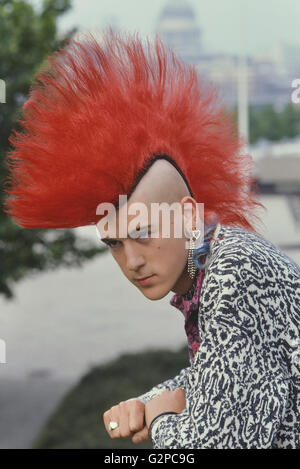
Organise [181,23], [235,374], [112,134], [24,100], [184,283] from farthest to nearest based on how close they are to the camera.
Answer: [181,23], [24,100], [184,283], [112,134], [235,374]

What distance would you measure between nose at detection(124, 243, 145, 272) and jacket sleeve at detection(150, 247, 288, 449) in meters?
0.21

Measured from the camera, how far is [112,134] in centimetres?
160

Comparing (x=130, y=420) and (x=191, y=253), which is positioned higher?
(x=191, y=253)

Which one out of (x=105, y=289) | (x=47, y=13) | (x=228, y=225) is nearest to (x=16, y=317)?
(x=105, y=289)

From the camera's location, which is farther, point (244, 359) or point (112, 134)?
point (112, 134)

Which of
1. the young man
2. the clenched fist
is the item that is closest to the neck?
the young man

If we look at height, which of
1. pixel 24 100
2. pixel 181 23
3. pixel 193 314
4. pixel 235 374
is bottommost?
pixel 235 374

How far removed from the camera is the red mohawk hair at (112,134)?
161cm

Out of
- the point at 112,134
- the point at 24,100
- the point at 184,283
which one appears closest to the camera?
the point at 112,134

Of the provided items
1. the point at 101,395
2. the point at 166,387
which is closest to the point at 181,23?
the point at 101,395

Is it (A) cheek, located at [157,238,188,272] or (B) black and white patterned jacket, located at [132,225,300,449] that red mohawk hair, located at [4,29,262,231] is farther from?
(B) black and white patterned jacket, located at [132,225,300,449]

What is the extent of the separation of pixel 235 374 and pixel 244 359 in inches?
1.4

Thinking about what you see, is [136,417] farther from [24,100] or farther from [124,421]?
[24,100]

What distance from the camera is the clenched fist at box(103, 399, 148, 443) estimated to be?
5.52 feet
